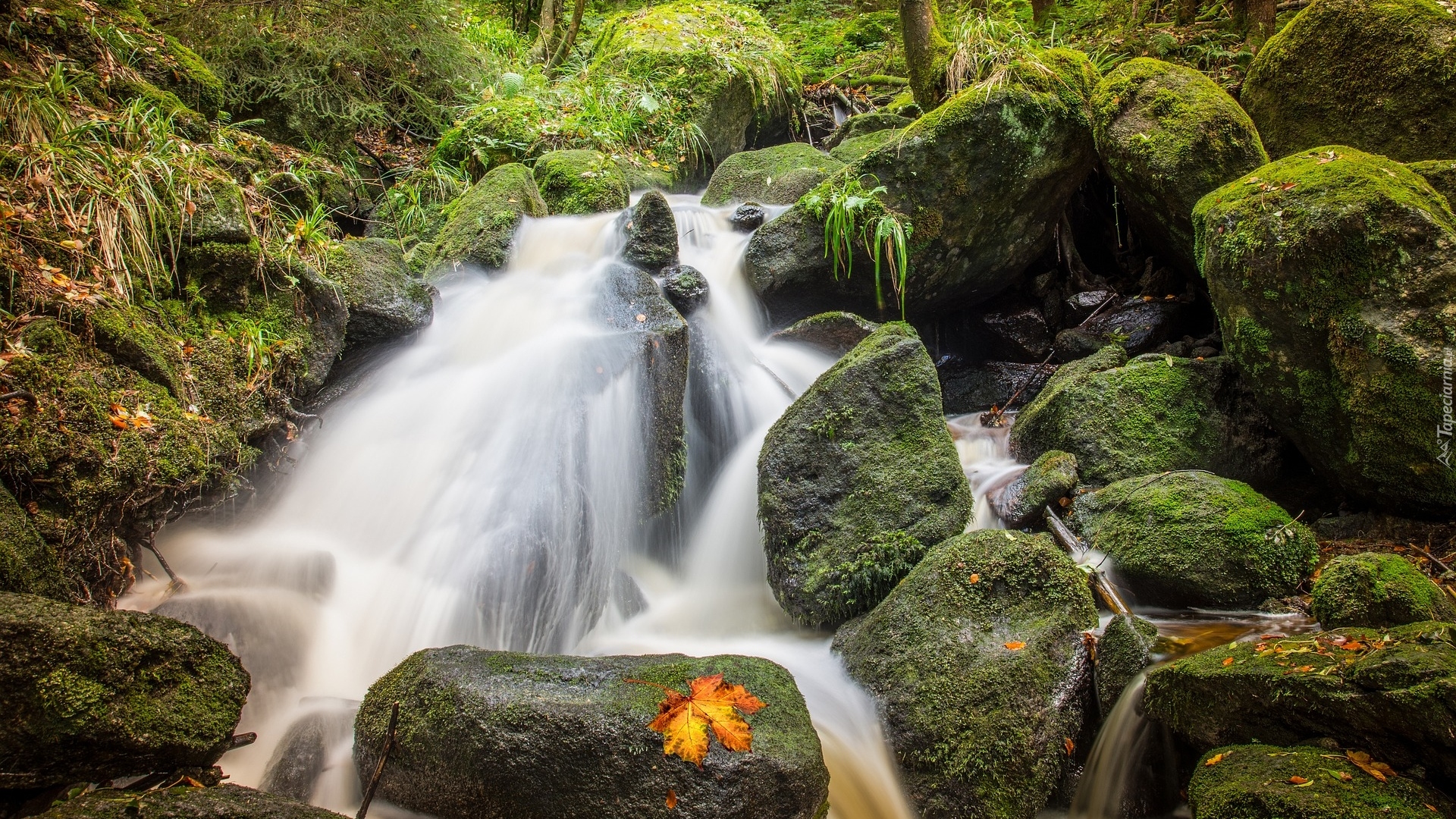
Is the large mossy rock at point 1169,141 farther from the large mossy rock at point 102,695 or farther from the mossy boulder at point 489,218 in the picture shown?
the large mossy rock at point 102,695

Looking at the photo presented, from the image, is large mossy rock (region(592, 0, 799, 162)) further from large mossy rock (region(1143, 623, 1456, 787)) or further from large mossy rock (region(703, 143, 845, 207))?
large mossy rock (region(1143, 623, 1456, 787))

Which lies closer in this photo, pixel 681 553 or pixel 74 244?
pixel 74 244

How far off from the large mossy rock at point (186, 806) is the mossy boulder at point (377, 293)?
3.28 metres

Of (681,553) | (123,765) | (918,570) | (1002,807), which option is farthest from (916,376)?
(123,765)

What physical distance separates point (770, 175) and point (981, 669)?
5958mm

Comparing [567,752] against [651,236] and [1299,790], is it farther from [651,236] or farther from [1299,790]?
[651,236]

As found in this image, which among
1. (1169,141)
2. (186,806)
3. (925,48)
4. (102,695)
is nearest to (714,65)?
(925,48)

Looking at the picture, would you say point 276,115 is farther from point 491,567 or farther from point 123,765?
point 123,765

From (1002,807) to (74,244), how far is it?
4.74m

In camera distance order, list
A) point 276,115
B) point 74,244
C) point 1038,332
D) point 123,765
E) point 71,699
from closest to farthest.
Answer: point 71,699, point 123,765, point 74,244, point 1038,332, point 276,115

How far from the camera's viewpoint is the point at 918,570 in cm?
335

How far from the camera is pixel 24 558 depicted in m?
2.41

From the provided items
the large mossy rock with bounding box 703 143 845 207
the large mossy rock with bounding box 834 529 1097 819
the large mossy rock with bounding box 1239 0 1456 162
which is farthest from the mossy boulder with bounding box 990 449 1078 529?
the large mossy rock with bounding box 703 143 845 207

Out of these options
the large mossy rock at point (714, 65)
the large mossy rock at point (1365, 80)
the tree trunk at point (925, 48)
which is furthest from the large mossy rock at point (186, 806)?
the large mossy rock at point (714, 65)
